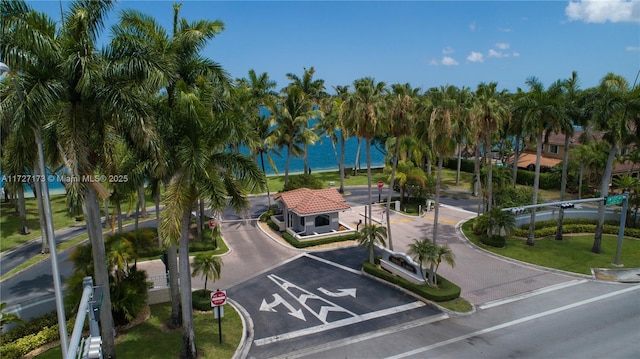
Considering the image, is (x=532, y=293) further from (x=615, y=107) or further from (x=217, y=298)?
(x=217, y=298)

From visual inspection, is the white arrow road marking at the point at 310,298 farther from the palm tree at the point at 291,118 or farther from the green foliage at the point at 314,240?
the palm tree at the point at 291,118

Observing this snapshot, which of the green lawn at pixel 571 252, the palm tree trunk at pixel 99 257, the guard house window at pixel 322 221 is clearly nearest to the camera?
the palm tree trunk at pixel 99 257

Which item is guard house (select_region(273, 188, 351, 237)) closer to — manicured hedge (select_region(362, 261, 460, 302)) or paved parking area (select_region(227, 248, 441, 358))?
paved parking area (select_region(227, 248, 441, 358))

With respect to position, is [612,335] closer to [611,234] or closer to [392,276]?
[392,276]

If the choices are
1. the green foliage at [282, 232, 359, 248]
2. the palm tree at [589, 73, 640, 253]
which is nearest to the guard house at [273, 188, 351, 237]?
the green foliage at [282, 232, 359, 248]

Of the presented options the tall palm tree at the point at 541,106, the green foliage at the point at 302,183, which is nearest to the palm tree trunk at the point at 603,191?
the tall palm tree at the point at 541,106

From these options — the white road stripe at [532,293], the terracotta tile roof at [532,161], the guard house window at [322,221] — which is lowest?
the white road stripe at [532,293]
